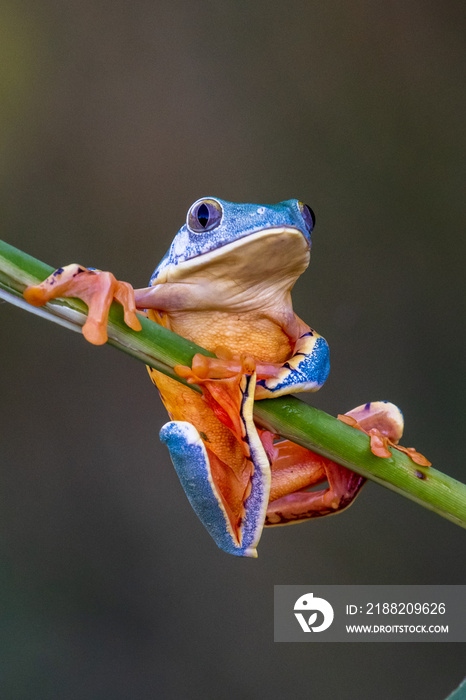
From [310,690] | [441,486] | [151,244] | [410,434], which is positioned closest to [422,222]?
[410,434]

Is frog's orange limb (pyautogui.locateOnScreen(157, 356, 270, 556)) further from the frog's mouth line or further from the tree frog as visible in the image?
the frog's mouth line

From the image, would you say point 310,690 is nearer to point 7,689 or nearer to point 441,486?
point 7,689

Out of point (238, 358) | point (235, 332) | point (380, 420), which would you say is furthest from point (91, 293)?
point (380, 420)

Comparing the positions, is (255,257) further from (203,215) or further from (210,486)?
(210,486)

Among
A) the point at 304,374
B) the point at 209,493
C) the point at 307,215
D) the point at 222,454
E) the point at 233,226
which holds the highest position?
the point at 307,215

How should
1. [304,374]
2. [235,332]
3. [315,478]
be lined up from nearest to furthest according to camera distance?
[304,374] → [235,332] → [315,478]

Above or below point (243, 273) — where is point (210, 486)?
below

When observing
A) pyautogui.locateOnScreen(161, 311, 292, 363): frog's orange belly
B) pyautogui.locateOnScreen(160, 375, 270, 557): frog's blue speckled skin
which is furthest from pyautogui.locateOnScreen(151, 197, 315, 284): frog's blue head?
pyautogui.locateOnScreen(160, 375, 270, 557): frog's blue speckled skin
